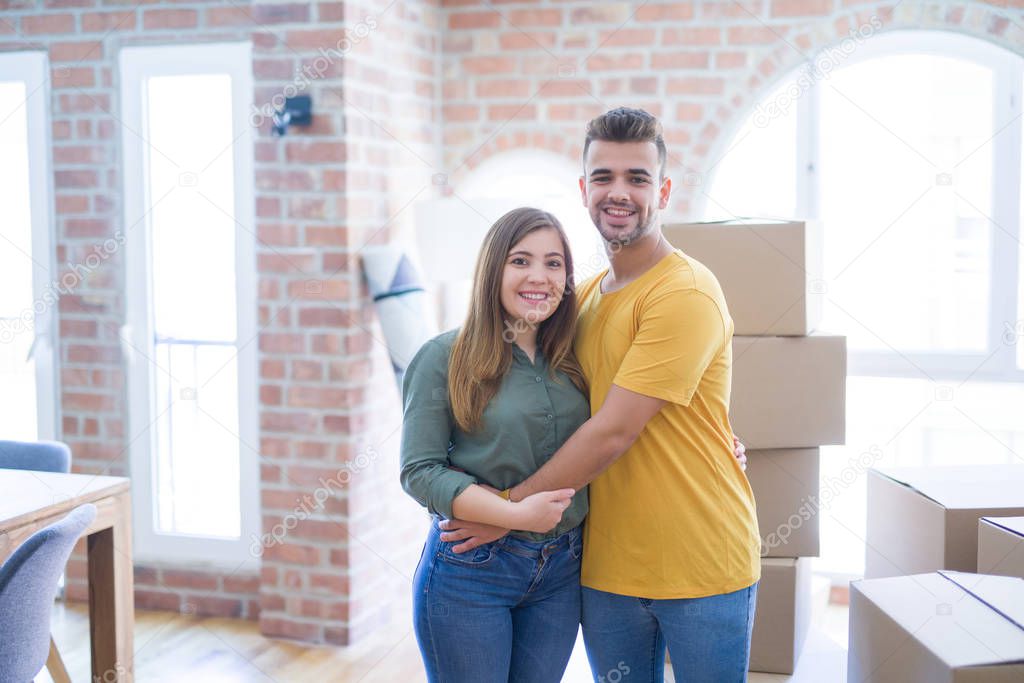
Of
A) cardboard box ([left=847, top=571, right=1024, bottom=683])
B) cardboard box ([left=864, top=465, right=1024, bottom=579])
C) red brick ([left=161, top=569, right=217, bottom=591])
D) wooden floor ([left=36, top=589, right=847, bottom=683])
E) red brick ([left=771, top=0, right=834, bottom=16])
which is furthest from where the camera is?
red brick ([left=161, top=569, right=217, bottom=591])

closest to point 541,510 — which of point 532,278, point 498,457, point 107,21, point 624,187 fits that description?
point 498,457

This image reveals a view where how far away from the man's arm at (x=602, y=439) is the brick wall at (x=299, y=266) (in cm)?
167

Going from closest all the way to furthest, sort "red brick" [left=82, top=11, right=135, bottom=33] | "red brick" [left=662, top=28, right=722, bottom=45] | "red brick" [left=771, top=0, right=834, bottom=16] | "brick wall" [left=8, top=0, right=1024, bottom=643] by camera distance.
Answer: "brick wall" [left=8, top=0, right=1024, bottom=643] → "red brick" [left=771, top=0, right=834, bottom=16] → "red brick" [left=662, top=28, right=722, bottom=45] → "red brick" [left=82, top=11, right=135, bottom=33]

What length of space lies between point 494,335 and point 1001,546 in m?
0.97

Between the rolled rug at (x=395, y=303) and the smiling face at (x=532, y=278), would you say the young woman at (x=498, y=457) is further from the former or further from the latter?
the rolled rug at (x=395, y=303)

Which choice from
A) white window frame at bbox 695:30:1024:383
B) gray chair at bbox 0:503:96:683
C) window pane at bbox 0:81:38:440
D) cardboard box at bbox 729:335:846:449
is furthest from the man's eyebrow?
window pane at bbox 0:81:38:440

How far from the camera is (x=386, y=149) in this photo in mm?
3406

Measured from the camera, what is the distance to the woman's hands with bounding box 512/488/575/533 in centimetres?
168

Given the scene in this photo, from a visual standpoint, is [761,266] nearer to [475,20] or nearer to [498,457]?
[498,457]

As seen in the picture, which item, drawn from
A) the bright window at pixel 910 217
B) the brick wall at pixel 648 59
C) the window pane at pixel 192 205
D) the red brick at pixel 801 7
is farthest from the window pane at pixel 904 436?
the window pane at pixel 192 205

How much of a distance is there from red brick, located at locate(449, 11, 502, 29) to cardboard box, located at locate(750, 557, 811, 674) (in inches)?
90.7

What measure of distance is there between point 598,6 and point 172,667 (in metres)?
2.63

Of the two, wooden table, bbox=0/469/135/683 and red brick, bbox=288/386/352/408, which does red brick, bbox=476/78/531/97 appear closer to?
red brick, bbox=288/386/352/408

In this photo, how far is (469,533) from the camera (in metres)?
1.72
